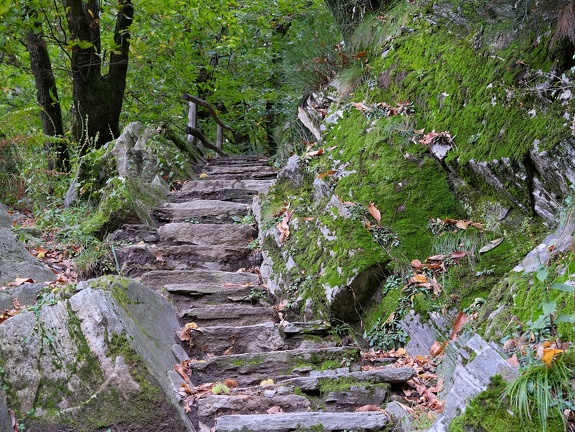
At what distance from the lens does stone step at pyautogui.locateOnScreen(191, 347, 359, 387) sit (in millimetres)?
3732

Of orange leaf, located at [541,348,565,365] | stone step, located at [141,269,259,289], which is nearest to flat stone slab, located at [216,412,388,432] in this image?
orange leaf, located at [541,348,565,365]

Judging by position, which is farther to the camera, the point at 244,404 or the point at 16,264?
the point at 16,264

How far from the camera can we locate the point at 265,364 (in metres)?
3.81

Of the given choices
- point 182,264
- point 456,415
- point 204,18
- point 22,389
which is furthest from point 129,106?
point 456,415

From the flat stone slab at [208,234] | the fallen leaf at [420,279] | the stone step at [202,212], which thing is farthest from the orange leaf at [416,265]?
the stone step at [202,212]

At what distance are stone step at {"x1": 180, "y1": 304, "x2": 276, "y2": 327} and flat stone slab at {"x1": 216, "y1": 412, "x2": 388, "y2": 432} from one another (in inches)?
67.5

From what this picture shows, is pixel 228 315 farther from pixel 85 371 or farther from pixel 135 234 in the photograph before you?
pixel 135 234

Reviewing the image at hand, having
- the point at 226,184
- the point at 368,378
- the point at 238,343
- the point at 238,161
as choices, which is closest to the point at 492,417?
the point at 368,378

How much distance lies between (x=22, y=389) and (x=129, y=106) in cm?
923

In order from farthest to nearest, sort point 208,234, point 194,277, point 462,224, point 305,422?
1. point 208,234
2. point 194,277
3. point 462,224
4. point 305,422

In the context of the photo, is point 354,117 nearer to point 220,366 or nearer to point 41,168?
point 220,366

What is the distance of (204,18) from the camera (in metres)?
9.34

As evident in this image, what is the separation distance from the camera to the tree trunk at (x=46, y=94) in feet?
26.8

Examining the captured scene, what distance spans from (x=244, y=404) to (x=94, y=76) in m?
6.44
